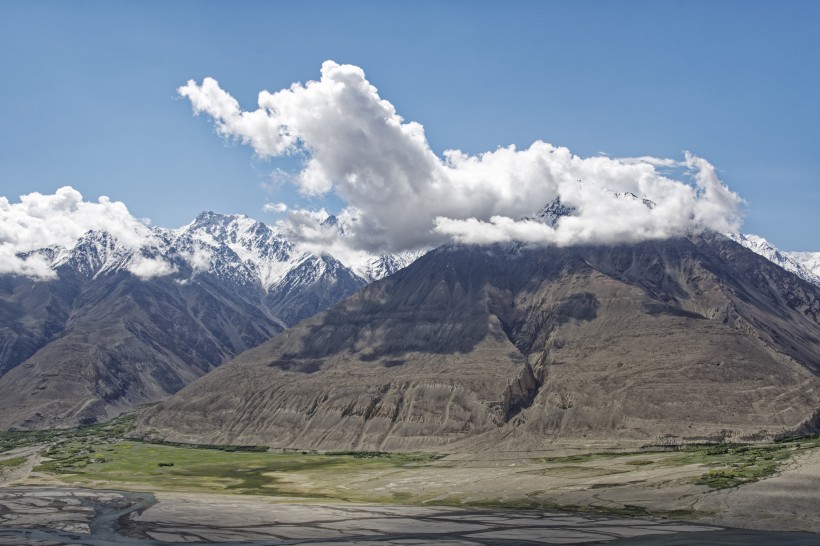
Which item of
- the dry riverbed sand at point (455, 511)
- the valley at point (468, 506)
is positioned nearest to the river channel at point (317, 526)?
the dry riverbed sand at point (455, 511)

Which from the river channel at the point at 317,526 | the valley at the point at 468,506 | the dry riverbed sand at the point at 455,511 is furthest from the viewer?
the valley at the point at 468,506

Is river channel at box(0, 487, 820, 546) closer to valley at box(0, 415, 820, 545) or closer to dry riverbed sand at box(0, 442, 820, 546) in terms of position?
dry riverbed sand at box(0, 442, 820, 546)

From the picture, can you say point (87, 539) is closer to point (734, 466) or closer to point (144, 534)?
point (144, 534)

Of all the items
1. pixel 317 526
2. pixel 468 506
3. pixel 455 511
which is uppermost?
pixel 317 526

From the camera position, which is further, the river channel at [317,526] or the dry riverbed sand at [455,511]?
the dry riverbed sand at [455,511]

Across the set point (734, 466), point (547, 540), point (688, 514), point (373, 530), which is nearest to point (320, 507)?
point (373, 530)

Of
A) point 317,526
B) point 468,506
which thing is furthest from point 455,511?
point 317,526

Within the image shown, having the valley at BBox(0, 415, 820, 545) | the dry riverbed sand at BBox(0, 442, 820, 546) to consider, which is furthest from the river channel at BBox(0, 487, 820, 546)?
the valley at BBox(0, 415, 820, 545)

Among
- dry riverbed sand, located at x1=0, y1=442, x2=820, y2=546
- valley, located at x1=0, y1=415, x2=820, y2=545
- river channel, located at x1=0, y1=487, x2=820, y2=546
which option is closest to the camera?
river channel, located at x1=0, y1=487, x2=820, y2=546

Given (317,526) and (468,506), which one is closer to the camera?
(317,526)

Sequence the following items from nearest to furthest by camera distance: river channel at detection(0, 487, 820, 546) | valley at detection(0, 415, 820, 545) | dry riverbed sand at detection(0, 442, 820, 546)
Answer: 1. river channel at detection(0, 487, 820, 546)
2. dry riverbed sand at detection(0, 442, 820, 546)
3. valley at detection(0, 415, 820, 545)

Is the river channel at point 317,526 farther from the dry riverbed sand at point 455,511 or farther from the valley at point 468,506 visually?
the valley at point 468,506

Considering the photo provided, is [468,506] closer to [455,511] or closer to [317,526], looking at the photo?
[455,511]

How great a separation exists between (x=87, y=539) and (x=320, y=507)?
50340mm
